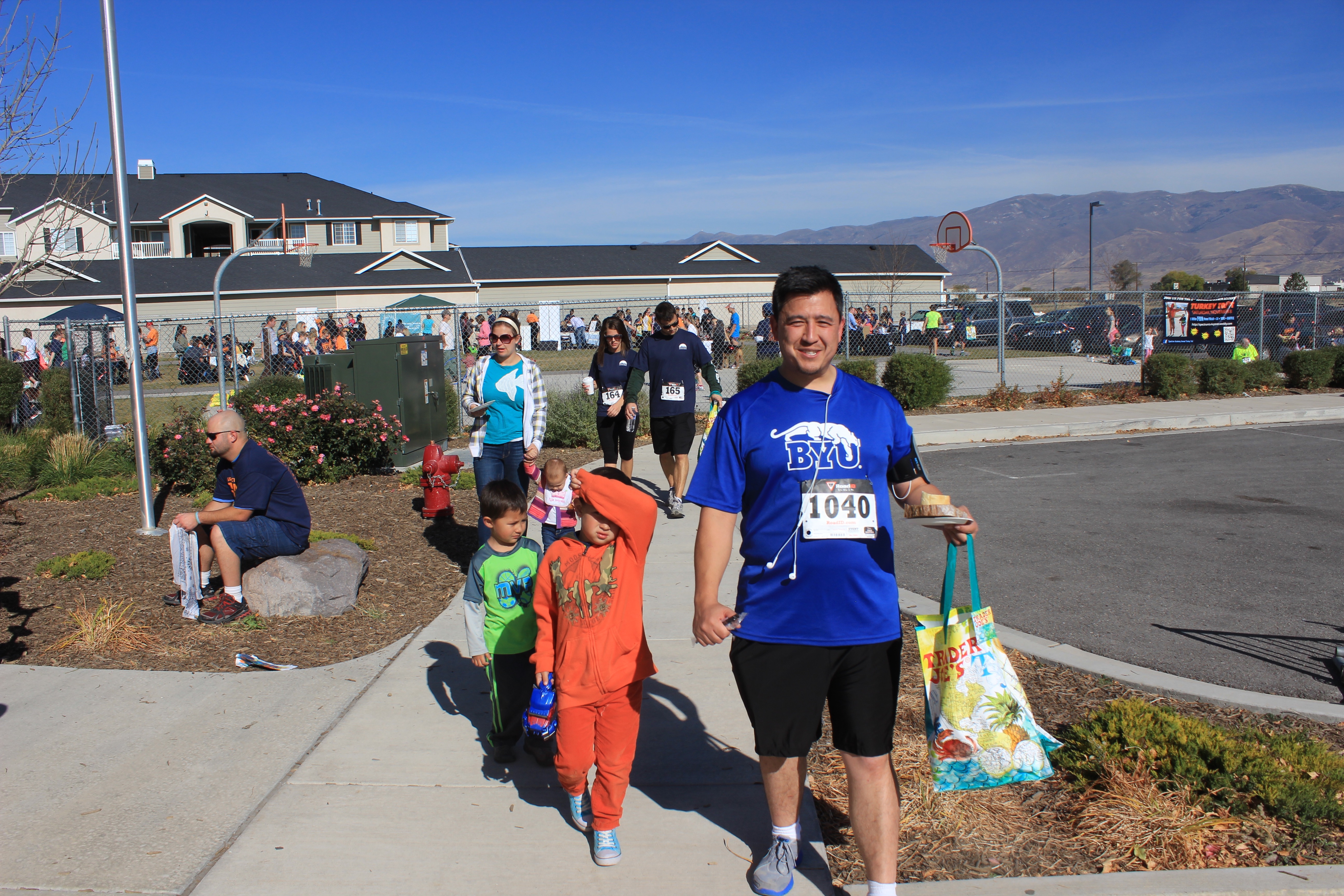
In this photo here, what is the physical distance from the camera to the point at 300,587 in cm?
559

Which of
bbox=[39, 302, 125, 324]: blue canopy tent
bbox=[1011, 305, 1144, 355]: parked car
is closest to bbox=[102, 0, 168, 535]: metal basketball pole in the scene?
bbox=[39, 302, 125, 324]: blue canopy tent

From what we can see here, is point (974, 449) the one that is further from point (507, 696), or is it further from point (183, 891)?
point (183, 891)

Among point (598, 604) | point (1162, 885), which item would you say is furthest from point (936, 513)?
point (1162, 885)

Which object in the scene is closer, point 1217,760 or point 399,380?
point 1217,760

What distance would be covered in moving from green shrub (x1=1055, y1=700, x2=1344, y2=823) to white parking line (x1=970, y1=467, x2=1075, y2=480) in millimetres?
6745

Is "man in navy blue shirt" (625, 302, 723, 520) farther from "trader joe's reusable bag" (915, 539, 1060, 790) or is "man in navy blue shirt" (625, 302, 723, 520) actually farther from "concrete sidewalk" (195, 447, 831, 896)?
"trader joe's reusable bag" (915, 539, 1060, 790)

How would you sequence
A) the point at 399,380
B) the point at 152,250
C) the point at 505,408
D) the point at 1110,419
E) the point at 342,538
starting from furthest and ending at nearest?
the point at 152,250, the point at 1110,419, the point at 399,380, the point at 342,538, the point at 505,408

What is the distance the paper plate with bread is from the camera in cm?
272

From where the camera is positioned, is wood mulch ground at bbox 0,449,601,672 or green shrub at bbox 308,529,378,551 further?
green shrub at bbox 308,529,378,551

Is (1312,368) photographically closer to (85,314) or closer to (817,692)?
(817,692)

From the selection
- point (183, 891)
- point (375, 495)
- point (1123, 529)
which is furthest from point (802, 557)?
point (375, 495)

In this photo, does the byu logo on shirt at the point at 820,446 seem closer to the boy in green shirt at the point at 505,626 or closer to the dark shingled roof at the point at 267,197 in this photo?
the boy in green shirt at the point at 505,626

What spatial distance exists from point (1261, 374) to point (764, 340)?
9.47 metres

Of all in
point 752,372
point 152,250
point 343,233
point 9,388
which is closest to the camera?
point 9,388
